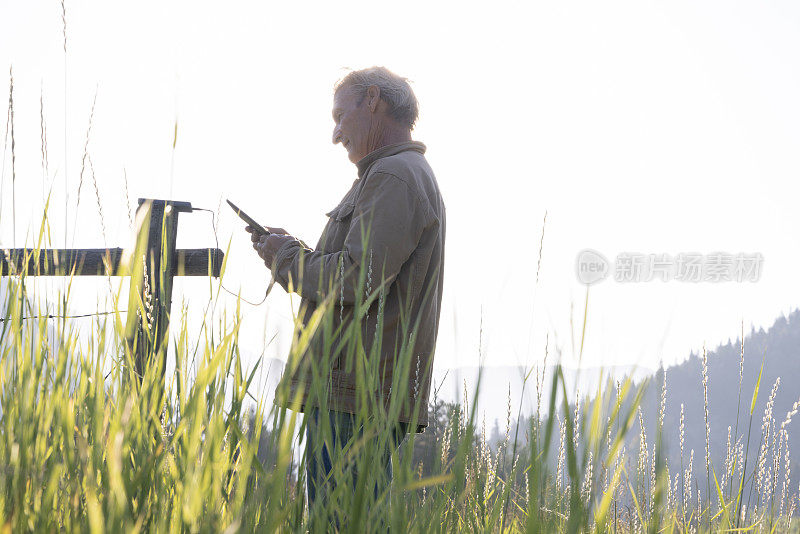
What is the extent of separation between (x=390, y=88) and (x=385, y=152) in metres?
0.28

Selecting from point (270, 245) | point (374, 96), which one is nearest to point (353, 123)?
point (374, 96)

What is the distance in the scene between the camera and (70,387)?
4.51ft

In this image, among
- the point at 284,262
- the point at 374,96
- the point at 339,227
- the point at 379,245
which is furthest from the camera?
Answer: the point at 374,96

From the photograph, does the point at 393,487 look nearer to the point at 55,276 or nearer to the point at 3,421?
the point at 3,421

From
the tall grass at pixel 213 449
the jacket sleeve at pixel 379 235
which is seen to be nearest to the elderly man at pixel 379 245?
the jacket sleeve at pixel 379 235

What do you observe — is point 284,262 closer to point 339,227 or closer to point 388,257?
point 339,227

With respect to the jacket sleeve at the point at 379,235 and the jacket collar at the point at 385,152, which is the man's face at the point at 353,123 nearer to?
the jacket collar at the point at 385,152

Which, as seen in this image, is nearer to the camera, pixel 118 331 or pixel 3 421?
pixel 3 421

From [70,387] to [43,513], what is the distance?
1.34ft

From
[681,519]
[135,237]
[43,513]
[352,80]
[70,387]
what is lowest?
[681,519]

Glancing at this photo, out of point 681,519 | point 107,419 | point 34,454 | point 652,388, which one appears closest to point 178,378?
point 107,419

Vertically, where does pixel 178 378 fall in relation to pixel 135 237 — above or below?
below

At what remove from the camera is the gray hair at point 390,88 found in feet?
A: 8.87

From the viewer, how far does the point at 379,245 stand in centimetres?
220
